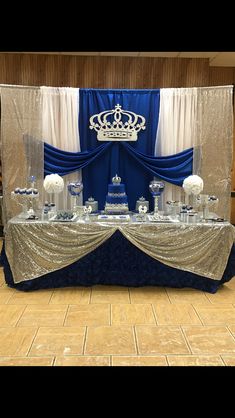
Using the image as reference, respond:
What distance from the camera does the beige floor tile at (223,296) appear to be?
3.62 meters

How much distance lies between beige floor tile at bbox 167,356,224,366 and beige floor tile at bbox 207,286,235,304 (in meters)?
1.05

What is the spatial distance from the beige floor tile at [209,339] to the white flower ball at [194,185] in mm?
1425

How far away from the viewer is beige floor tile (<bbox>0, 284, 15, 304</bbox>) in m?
3.60

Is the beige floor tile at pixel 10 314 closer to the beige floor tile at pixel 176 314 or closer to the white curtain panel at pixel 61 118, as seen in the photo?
the beige floor tile at pixel 176 314

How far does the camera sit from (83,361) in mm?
2510

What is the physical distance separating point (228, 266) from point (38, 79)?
2.91 meters

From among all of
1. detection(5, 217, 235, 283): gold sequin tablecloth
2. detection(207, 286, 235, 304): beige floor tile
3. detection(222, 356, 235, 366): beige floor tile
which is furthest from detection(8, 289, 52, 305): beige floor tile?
detection(222, 356, 235, 366): beige floor tile

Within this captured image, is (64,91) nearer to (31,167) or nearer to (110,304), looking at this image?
(31,167)

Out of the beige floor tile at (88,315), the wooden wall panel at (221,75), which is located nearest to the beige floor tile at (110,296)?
the beige floor tile at (88,315)

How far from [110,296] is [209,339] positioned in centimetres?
109

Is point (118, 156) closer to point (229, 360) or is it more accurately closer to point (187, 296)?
point (187, 296)

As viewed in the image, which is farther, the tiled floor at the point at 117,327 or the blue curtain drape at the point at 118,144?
the blue curtain drape at the point at 118,144

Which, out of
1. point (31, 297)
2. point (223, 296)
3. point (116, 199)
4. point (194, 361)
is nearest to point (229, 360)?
point (194, 361)
